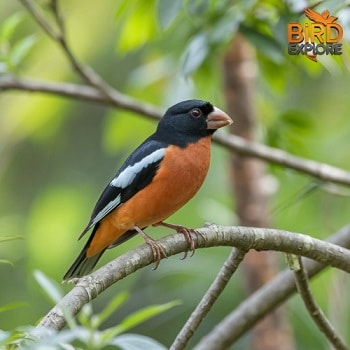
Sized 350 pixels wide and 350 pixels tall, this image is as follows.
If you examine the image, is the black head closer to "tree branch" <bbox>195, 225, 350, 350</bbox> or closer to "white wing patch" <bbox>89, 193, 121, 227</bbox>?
"white wing patch" <bbox>89, 193, 121, 227</bbox>

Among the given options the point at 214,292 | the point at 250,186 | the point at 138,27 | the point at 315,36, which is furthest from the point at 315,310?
the point at 250,186

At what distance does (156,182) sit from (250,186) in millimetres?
1542

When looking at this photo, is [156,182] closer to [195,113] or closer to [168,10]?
[195,113]

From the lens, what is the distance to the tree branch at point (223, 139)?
4.72 metres

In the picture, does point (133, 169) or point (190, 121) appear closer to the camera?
point (133, 169)

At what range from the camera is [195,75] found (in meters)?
4.77

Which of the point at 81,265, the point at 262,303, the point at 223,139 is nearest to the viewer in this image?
the point at 262,303

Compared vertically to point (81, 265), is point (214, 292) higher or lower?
higher

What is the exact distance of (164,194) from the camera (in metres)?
4.21

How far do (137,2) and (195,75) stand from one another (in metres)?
0.71

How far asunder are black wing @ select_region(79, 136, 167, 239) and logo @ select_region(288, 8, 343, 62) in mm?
859

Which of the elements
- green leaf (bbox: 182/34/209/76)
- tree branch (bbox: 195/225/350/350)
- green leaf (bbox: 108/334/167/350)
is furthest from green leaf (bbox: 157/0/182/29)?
green leaf (bbox: 108/334/167/350)

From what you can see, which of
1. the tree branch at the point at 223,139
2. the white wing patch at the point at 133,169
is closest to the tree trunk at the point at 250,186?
the tree branch at the point at 223,139

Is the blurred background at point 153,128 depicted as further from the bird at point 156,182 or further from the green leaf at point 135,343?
the green leaf at point 135,343
